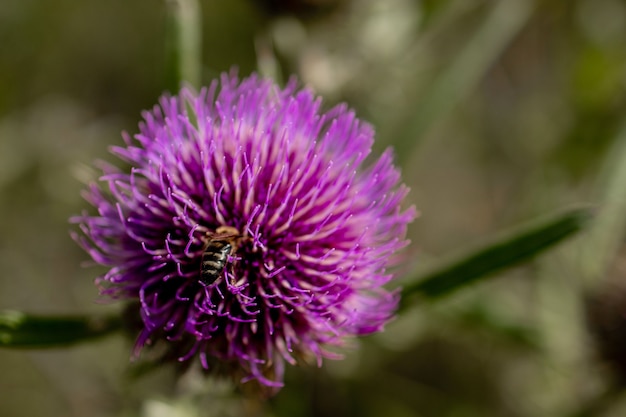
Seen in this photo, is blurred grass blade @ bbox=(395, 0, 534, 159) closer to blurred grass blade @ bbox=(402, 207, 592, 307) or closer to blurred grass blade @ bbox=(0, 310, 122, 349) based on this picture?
blurred grass blade @ bbox=(402, 207, 592, 307)

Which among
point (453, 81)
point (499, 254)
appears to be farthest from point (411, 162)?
point (499, 254)

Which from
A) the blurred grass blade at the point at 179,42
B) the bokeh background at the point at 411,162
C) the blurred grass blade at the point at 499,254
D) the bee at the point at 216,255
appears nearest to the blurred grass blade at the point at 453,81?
the bokeh background at the point at 411,162

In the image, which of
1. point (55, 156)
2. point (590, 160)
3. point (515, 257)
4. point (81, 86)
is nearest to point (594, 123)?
point (590, 160)

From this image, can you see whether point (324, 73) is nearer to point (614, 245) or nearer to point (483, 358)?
point (614, 245)

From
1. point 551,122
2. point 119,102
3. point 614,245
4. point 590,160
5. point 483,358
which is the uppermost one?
point 119,102

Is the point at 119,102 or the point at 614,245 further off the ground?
the point at 119,102

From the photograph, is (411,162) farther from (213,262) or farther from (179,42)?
(213,262)

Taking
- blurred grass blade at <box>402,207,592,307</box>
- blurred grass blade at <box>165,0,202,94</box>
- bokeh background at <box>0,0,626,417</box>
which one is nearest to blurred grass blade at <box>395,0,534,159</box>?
bokeh background at <box>0,0,626,417</box>

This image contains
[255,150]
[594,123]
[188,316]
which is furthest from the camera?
[594,123]
